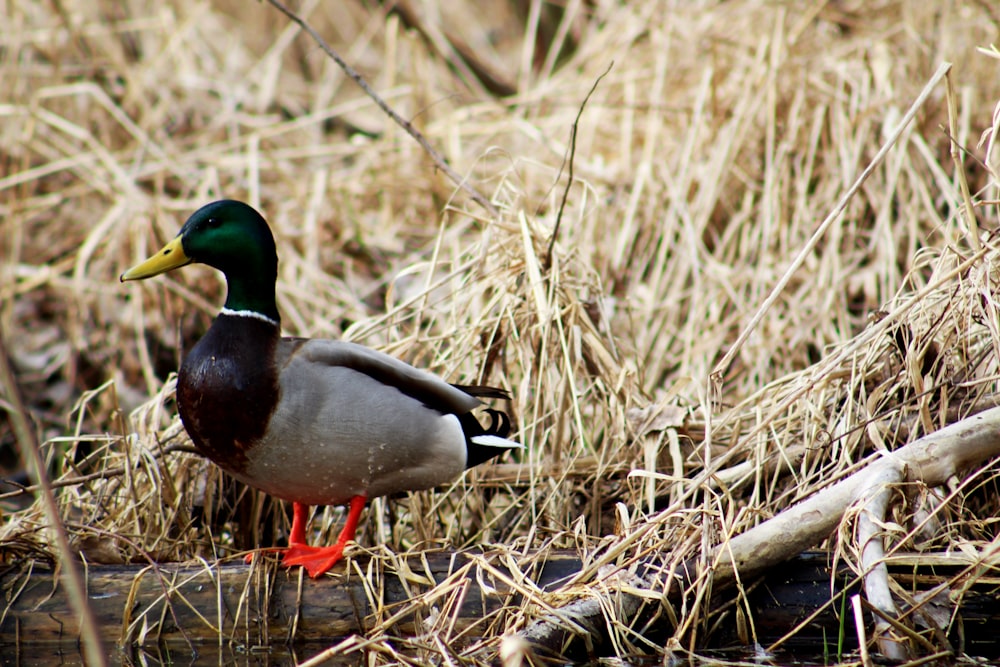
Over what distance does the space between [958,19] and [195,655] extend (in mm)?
4617

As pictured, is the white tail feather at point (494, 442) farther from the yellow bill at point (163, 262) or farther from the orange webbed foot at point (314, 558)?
the yellow bill at point (163, 262)

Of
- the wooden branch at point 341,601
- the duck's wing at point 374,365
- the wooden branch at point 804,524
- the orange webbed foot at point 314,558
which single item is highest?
the duck's wing at point 374,365

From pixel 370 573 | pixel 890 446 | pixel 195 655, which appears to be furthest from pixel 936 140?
pixel 195 655

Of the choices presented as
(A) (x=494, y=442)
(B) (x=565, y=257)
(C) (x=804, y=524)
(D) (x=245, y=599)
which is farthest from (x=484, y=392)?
(C) (x=804, y=524)

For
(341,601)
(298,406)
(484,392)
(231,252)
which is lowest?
(341,601)

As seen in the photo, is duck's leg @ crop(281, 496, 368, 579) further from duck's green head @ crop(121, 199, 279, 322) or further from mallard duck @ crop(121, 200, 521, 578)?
duck's green head @ crop(121, 199, 279, 322)

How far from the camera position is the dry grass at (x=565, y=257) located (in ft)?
10.6

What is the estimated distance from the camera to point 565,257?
383cm

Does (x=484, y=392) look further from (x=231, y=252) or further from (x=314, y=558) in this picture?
(x=231, y=252)

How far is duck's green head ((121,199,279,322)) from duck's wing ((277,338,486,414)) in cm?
17

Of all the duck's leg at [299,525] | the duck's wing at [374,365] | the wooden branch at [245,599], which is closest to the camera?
the wooden branch at [245,599]

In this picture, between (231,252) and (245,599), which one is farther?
(231,252)

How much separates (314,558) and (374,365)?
570 millimetres

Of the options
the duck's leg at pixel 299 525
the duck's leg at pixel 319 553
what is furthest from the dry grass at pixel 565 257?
the duck's leg at pixel 319 553
